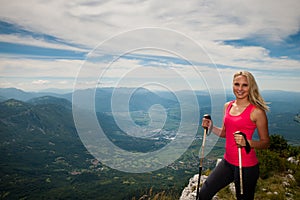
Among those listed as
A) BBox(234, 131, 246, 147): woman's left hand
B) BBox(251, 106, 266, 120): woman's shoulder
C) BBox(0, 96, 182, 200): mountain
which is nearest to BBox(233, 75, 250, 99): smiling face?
BBox(251, 106, 266, 120): woman's shoulder

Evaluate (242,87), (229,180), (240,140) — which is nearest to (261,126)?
(240,140)

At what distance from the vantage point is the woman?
3.43 metres

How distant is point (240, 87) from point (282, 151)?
7267 mm

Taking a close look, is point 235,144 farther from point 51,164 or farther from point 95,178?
point 51,164

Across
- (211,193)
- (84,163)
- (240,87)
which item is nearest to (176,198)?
(211,193)

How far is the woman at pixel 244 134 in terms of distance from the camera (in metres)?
3.43

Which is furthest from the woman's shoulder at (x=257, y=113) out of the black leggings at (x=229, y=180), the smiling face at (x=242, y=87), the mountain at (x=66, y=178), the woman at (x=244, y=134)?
the mountain at (x=66, y=178)

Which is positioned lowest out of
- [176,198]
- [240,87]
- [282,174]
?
[176,198]

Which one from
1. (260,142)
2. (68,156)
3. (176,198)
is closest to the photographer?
(260,142)

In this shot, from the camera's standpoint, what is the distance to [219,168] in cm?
396

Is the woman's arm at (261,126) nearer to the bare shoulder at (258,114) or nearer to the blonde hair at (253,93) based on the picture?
the bare shoulder at (258,114)

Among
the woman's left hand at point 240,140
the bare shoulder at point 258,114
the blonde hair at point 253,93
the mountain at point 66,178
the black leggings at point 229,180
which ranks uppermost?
the blonde hair at point 253,93

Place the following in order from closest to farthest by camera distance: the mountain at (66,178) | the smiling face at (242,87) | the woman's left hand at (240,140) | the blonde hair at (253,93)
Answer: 1. the woman's left hand at (240,140)
2. the blonde hair at (253,93)
3. the smiling face at (242,87)
4. the mountain at (66,178)

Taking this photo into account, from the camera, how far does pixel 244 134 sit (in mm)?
3404
